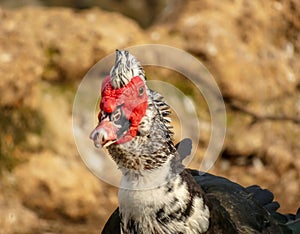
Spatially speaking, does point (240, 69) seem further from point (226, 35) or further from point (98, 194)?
point (98, 194)

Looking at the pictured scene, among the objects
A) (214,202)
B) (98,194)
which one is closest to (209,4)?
(98,194)

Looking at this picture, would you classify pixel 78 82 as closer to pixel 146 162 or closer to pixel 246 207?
pixel 246 207

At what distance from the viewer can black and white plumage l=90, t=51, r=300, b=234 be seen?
3.88m

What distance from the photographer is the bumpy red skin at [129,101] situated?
386 centimetres

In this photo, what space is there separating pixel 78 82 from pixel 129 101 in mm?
4513

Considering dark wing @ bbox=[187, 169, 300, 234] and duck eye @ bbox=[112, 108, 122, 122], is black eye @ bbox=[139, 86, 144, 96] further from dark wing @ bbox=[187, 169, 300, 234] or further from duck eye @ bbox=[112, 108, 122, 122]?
dark wing @ bbox=[187, 169, 300, 234]

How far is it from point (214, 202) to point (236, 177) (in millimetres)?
3763

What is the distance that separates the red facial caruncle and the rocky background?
12.5 ft

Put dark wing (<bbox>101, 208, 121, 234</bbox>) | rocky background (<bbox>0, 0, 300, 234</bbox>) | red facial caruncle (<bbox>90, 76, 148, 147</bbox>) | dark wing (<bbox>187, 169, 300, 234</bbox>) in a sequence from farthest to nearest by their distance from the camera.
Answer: rocky background (<bbox>0, 0, 300, 234</bbox>)
dark wing (<bbox>187, 169, 300, 234</bbox>)
dark wing (<bbox>101, 208, 121, 234</bbox>)
red facial caruncle (<bbox>90, 76, 148, 147</bbox>)

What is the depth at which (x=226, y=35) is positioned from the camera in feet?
28.9

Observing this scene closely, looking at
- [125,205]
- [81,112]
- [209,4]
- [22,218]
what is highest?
[209,4]

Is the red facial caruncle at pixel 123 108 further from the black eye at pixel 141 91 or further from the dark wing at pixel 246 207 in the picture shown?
the dark wing at pixel 246 207

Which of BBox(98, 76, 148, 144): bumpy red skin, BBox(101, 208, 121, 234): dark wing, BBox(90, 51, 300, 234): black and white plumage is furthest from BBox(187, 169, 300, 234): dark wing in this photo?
BBox(98, 76, 148, 144): bumpy red skin

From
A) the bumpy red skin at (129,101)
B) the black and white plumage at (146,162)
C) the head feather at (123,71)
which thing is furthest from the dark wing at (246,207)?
the head feather at (123,71)
